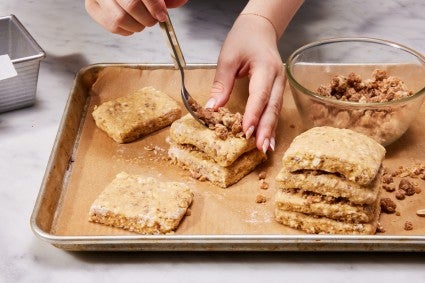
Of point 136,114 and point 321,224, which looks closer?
point 321,224

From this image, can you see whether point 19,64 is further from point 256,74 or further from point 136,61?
point 256,74

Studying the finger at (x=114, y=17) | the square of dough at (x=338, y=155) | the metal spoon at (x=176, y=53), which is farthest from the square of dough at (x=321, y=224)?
the finger at (x=114, y=17)

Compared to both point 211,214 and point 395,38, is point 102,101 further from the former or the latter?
point 395,38

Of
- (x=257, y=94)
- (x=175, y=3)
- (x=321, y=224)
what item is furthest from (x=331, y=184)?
(x=175, y=3)

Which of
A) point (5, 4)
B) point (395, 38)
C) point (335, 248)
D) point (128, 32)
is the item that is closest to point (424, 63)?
point (395, 38)

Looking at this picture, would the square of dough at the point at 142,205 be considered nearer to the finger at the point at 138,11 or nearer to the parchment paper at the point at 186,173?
the parchment paper at the point at 186,173

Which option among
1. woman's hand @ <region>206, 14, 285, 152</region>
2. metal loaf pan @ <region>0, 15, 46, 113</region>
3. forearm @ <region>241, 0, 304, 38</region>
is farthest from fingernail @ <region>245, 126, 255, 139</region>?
metal loaf pan @ <region>0, 15, 46, 113</region>

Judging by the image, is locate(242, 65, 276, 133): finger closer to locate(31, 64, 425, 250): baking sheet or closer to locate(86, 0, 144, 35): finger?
locate(31, 64, 425, 250): baking sheet
